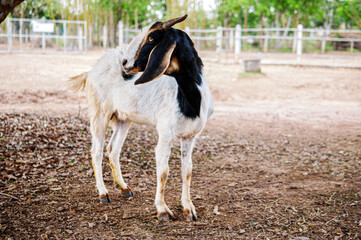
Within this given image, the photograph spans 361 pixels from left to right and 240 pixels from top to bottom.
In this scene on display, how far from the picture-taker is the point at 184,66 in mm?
3672

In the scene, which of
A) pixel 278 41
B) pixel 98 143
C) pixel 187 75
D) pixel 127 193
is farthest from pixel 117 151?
pixel 278 41

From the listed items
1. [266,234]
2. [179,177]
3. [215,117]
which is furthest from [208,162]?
[215,117]

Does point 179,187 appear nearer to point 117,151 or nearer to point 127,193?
point 127,193

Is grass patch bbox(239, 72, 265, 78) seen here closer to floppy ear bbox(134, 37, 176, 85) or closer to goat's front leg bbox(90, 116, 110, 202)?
goat's front leg bbox(90, 116, 110, 202)

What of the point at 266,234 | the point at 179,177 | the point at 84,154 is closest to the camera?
the point at 266,234

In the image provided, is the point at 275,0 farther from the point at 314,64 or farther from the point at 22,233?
the point at 22,233

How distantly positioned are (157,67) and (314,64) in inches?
730

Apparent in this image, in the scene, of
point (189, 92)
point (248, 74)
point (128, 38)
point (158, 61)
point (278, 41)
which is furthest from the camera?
point (278, 41)

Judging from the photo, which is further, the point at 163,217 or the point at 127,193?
the point at 127,193

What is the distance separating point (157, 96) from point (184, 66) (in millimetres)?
598

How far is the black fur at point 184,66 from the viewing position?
346cm

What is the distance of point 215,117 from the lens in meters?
10.1

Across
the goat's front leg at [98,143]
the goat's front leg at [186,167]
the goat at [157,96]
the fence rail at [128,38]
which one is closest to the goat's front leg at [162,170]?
the goat at [157,96]

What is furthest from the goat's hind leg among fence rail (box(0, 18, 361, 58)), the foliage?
the foliage
